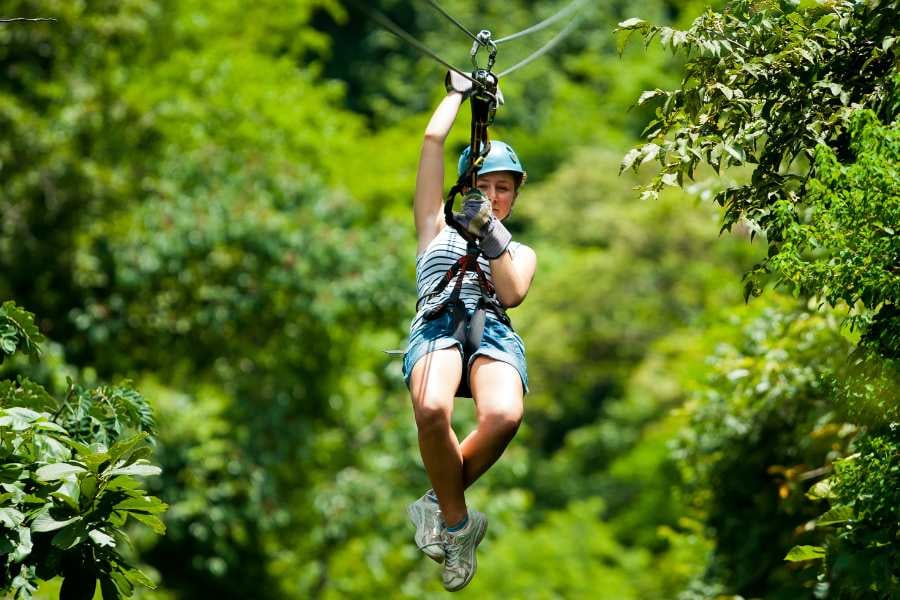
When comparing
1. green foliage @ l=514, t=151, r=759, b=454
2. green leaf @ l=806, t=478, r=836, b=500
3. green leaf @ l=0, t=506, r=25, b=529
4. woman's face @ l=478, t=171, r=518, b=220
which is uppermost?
green foliage @ l=514, t=151, r=759, b=454

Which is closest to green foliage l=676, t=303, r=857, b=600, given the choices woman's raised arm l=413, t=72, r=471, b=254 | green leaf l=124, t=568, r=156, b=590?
woman's raised arm l=413, t=72, r=471, b=254

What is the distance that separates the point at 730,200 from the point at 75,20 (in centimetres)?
1064

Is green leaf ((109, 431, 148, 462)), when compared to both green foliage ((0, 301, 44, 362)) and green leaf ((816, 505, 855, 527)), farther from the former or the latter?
green leaf ((816, 505, 855, 527))

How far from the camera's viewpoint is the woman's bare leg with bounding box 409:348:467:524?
4.41 meters

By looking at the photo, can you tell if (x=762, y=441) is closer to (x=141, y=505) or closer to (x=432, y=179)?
(x=432, y=179)

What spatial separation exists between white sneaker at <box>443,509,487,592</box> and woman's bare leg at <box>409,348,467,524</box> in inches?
2.0

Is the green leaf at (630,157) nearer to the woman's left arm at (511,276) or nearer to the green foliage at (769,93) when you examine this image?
the green foliage at (769,93)

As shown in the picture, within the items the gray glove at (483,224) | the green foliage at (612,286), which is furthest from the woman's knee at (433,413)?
the green foliage at (612,286)

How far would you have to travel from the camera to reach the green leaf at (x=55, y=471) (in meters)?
4.29

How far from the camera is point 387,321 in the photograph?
14.8 metres

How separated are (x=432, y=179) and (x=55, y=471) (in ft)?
5.57

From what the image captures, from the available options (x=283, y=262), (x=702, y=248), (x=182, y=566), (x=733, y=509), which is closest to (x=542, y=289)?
(x=702, y=248)

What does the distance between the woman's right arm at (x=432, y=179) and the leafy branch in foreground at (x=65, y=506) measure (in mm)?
1302

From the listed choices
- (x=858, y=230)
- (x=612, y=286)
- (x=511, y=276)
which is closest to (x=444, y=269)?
(x=511, y=276)
